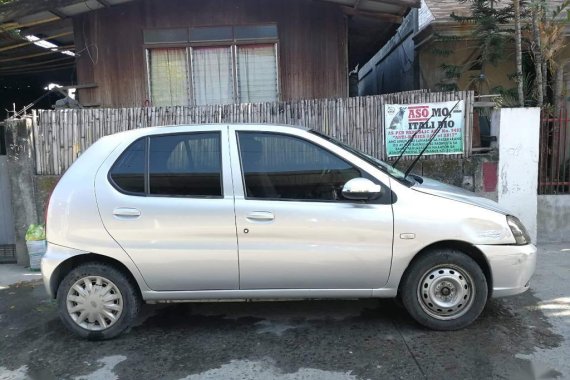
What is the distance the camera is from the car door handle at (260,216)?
4.09m

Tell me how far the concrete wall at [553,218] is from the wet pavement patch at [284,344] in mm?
2592

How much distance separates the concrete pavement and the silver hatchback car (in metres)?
0.27

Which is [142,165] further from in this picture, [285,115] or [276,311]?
[285,115]

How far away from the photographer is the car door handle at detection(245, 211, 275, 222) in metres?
4.09

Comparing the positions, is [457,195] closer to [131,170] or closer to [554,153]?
[131,170]

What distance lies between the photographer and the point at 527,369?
11.9ft

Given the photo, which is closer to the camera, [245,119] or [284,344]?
[284,344]

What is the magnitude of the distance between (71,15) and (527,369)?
831 centimetres

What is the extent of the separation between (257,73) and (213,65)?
765mm

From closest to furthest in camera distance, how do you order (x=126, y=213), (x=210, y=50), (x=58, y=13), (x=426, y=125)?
(x=126, y=213), (x=426, y=125), (x=58, y=13), (x=210, y=50)

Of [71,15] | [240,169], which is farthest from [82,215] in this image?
[71,15]

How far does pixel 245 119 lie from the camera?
732 cm

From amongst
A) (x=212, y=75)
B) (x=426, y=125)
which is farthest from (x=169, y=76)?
(x=426, y=125)

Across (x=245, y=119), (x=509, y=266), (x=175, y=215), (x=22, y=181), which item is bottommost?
(x=509, y=266)
